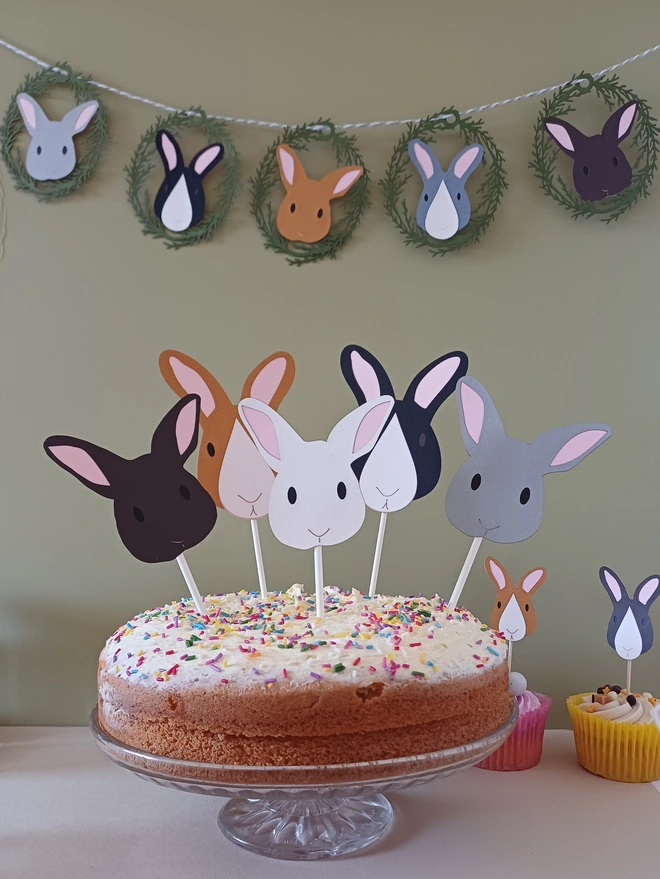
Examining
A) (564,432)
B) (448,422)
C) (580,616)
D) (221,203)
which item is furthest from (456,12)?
(580,616)

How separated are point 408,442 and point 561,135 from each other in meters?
0.77

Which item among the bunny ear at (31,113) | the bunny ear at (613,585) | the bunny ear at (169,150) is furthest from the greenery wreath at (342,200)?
the bunny ear at (613,585)

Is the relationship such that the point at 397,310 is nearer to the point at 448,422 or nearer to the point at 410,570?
the point at 448,422

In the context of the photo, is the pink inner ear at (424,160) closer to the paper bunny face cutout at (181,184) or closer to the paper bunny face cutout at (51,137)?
the paper bunny face cutout at (181,184)

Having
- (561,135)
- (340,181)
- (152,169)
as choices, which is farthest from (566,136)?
(152,169)

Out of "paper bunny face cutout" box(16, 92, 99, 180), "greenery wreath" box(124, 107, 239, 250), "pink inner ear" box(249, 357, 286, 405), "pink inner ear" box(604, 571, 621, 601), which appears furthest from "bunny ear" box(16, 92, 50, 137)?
"pink inner ear" box(604, 571, 621, 601)

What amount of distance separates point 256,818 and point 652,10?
1561 mm

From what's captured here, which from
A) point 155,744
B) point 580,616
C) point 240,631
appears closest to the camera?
point 155,744

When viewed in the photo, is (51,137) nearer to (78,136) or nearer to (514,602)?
(78,136)

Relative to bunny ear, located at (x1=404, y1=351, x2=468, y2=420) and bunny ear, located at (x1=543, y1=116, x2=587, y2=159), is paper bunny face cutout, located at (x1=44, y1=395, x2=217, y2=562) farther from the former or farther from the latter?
bunny ear, located at (x1=543, y1=116, x2=587, y2=159)

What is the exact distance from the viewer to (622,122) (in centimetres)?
138

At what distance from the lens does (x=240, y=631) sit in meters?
0.96

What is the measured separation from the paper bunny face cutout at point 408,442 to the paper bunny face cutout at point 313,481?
0.07m

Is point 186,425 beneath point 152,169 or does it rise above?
beneath
